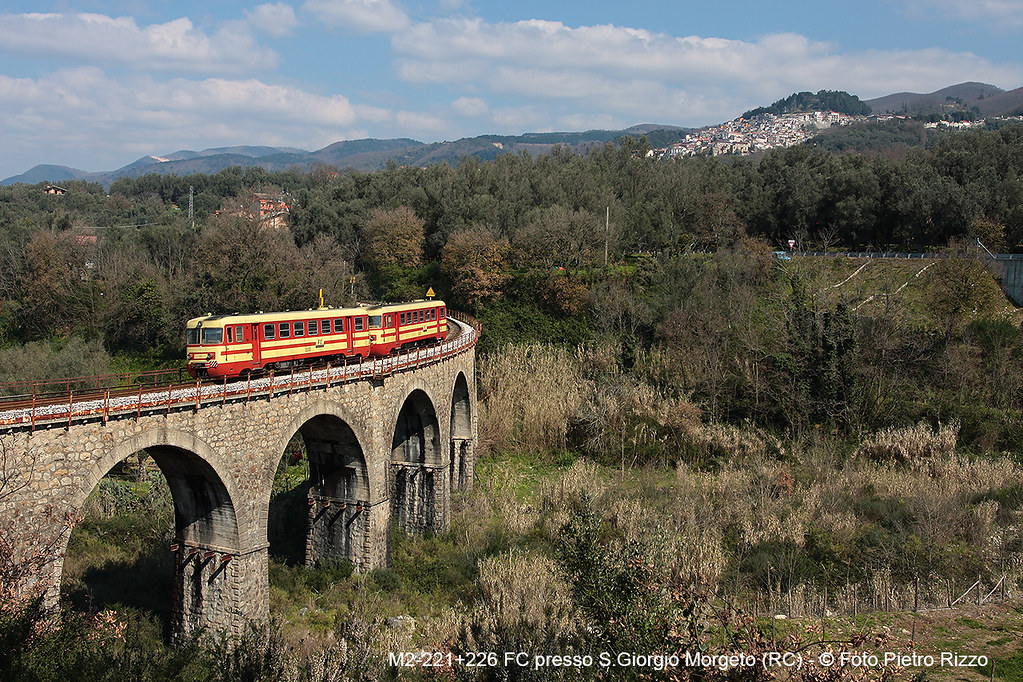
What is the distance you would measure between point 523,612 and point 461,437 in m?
16.4

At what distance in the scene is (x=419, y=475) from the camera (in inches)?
1121

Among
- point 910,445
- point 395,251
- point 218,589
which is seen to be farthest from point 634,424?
point 395,251

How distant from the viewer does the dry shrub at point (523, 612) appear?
13.5 metres

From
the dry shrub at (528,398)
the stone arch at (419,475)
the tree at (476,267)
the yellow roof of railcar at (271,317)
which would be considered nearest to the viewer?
the yellow roof of railcar at (271,317)

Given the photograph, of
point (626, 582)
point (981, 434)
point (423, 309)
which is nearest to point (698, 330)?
point (981, 434)

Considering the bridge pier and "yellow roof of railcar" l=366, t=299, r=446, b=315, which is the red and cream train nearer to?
"yellow roof of railcar" l=366, t=299, r=446, b=315

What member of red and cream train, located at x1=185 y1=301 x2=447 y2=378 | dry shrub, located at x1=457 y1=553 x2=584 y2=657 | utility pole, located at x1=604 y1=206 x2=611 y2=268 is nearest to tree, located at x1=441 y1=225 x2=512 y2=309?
utility pole, located at x1=604 y1=206 x2=611 y2=268

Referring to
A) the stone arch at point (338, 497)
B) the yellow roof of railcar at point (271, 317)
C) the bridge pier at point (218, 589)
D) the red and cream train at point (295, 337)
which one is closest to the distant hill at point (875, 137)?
the red and cream train at point (295, 337)

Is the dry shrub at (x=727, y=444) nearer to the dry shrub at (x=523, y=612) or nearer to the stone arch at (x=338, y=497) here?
the dry shrub at (x=523, y=612)

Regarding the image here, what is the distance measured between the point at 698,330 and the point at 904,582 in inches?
834

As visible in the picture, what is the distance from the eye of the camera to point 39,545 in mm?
12266

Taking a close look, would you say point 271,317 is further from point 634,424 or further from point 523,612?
point 634,424

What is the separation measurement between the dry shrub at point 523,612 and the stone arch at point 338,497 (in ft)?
13.7

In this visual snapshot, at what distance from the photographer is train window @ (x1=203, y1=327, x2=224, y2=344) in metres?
20.4
